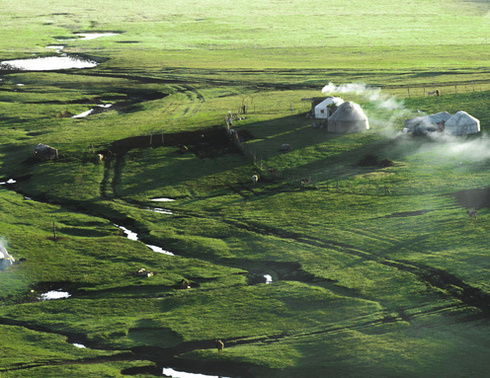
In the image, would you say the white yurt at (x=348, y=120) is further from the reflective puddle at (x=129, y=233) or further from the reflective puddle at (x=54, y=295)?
the reflective puddle at (x=54, y=295)

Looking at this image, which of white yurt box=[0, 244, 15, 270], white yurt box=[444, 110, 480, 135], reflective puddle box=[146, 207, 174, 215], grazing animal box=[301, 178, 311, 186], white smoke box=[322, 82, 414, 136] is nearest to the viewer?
white yurt box=[0, 244, 15, 270]

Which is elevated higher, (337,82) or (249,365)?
(337,82)

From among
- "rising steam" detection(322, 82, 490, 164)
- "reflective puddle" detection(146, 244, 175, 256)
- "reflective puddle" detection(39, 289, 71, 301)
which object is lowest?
"reflective puddle" detection(39, 289, 71, 301)

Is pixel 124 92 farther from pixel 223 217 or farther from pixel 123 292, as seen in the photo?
pixel 123 292

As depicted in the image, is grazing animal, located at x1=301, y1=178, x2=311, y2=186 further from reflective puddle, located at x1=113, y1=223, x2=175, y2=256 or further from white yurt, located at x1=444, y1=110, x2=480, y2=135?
white yurt, located at x1=444, y1=110, x2=480, y2=135

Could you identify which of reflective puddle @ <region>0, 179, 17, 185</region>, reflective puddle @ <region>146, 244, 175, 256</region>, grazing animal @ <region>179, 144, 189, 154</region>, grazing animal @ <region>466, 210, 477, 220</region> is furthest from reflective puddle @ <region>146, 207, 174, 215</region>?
grazing animal @ <region>466, 210, 477, 220</region>

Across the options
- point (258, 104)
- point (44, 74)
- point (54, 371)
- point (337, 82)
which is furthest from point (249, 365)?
point (44, 74)

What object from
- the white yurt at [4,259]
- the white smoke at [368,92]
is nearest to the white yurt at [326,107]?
the white smoke at [368,92]

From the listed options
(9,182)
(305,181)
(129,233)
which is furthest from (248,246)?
(9,182)
